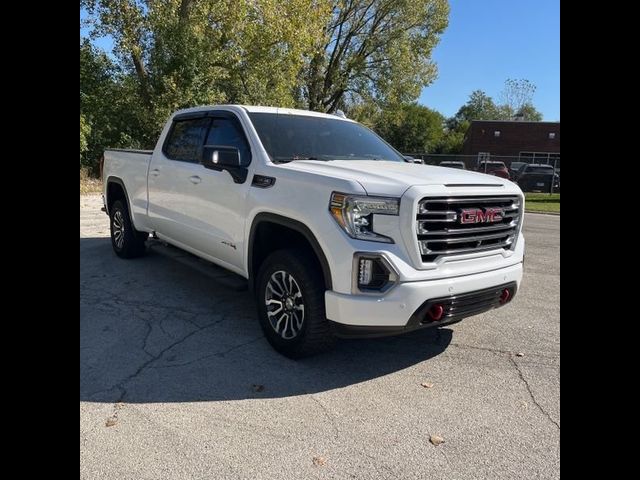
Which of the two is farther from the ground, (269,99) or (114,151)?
(269,99)

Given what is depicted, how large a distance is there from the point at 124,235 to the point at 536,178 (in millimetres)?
24328

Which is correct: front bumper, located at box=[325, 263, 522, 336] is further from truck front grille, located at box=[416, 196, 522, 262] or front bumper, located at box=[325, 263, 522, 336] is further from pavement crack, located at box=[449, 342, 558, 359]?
pavement crack, located at box=[449, 342, 558, 359]

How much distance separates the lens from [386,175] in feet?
12.1

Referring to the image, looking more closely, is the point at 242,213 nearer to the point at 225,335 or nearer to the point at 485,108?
the point at 225,335

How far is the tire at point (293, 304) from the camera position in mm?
3678

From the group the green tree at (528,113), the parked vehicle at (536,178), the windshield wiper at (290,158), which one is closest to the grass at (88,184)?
the windshield wiper at (290,158)

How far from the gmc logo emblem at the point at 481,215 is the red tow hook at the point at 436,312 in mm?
623

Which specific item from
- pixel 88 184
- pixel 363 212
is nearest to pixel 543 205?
pixel 88 184

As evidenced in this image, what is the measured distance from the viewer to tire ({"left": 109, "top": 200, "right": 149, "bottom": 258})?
7035 mm

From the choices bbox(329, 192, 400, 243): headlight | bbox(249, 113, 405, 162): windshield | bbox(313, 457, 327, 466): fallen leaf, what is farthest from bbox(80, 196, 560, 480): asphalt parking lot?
bbox(249, 113, 405, 162): windshield

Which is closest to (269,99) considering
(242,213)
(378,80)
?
(378,80)

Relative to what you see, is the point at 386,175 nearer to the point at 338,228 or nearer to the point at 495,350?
the point at 338,228
